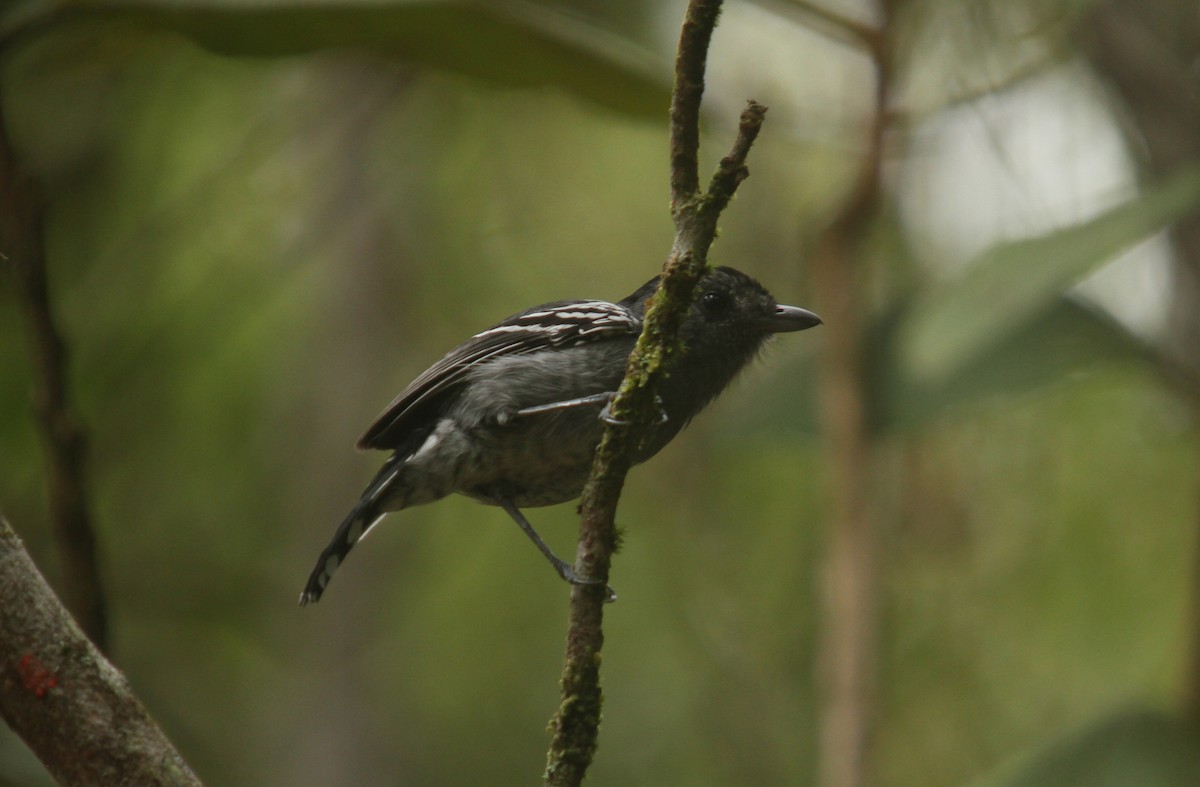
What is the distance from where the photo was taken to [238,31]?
3734mm

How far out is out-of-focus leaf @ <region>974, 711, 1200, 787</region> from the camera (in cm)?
414

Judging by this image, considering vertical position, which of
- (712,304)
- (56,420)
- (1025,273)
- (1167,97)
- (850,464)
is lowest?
(850,464)

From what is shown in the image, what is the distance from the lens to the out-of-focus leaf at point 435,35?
3.54 m

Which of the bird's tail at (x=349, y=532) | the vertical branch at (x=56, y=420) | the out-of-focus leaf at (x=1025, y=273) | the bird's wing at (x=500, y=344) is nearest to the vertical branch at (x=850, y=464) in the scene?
the out-of-focus leaf at (x=1025, y=273)

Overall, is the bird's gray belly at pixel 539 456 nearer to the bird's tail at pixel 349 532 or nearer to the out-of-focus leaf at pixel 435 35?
the bird's tail at pixel 349 532

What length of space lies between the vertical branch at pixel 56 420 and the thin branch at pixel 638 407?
1345 millimetres

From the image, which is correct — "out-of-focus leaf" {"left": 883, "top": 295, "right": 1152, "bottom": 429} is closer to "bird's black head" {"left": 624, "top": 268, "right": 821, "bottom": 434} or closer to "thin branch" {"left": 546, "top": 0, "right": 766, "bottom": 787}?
"bird's black head" {"left": 624, "top": 268, "right": 821, "bottom": 434}

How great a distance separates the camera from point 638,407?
2.69 metres

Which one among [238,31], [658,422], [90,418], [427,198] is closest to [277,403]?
[427,198]

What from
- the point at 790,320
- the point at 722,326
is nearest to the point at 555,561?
the point at 722,326

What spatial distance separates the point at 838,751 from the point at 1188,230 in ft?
8.57

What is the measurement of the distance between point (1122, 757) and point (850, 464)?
1441 millimetres

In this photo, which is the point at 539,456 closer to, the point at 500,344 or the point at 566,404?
the point at 566,404

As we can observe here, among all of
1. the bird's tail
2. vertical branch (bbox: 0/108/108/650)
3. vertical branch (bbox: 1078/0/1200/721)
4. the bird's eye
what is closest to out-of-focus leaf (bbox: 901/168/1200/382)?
the bird's eye
